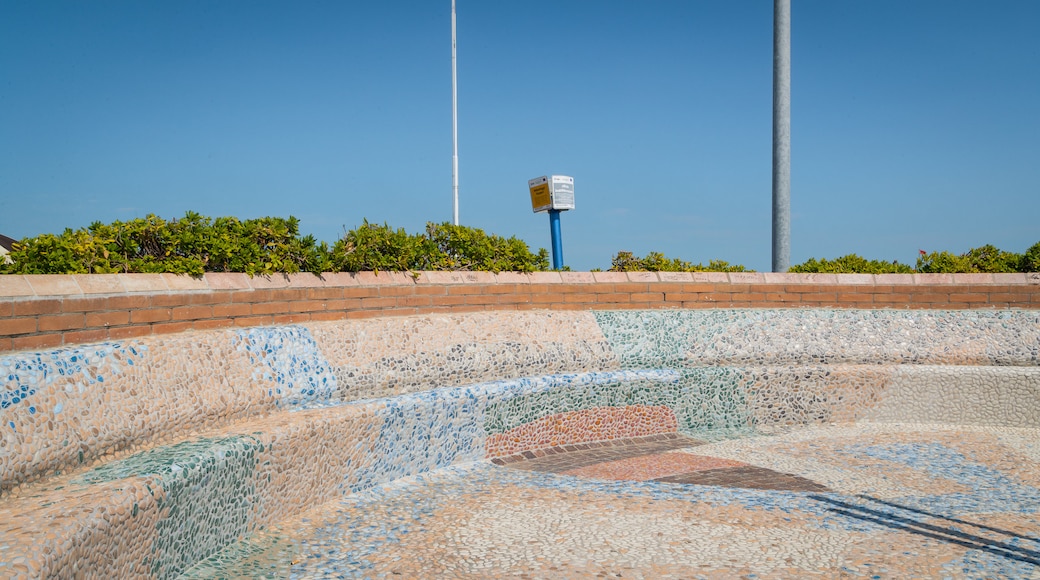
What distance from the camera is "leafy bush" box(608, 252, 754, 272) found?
29.2 ft

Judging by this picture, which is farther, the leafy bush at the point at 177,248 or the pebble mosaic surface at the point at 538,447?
the leafy bush at the point at 177,248

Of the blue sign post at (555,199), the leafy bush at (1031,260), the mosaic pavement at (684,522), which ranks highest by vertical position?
the blue sign post at (555,199)

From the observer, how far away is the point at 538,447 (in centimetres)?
659

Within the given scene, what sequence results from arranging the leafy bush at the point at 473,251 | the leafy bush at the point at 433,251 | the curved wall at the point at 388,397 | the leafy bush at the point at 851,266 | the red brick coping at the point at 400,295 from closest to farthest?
the curved wall at the point at 388,397 → the red brick coping at the point at 400,295 → the leafy bush at the point at 433,251 → the leafy bush at the point at 473,251 → the leafy bush at the point at 851,266

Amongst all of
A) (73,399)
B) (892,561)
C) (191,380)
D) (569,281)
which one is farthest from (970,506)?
(73,399)

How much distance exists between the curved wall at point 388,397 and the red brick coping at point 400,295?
0.07 meters

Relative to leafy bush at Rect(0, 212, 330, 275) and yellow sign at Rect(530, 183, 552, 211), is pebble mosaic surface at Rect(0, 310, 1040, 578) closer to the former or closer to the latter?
leafy bush at Rect(0, 212, 330, 275)

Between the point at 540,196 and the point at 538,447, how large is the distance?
4.52m

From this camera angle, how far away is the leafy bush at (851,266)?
30.8 ft

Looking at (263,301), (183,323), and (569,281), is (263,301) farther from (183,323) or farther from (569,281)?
(569,281)

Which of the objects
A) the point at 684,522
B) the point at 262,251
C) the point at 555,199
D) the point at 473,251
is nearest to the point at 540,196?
the point at 555,199

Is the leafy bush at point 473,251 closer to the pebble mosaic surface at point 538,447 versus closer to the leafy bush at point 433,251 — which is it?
the leafy bush at point 433,251

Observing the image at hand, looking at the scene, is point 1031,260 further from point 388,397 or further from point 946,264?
point 388,397

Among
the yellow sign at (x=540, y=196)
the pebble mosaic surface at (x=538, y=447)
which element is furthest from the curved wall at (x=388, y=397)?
the yellow sign at (x=540, y=196)
